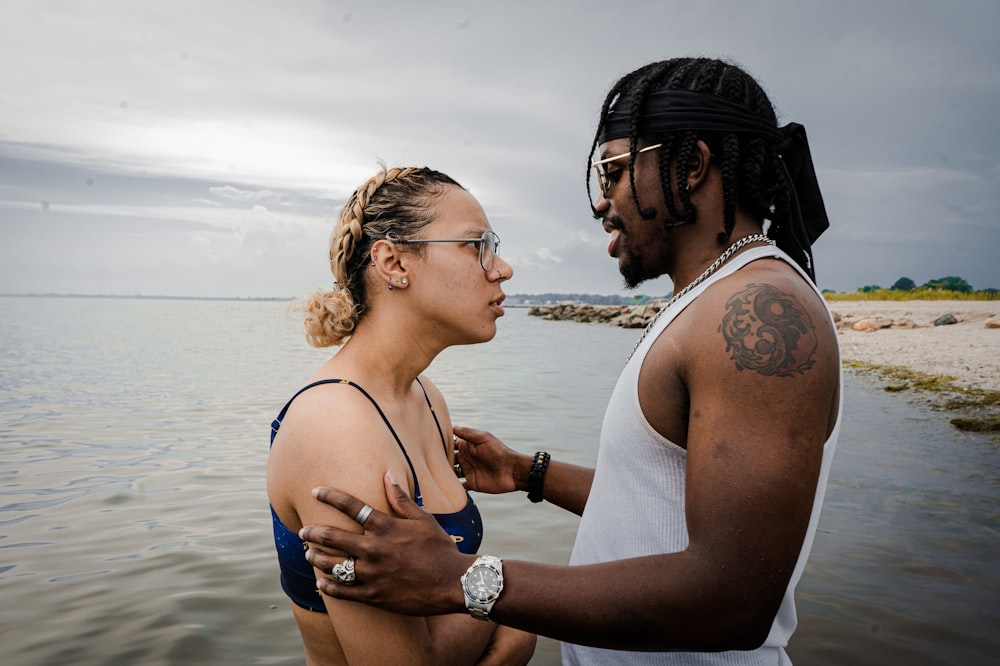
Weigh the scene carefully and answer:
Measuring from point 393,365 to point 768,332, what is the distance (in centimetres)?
167

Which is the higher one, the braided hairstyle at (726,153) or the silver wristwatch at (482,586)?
the braided hairstyle at (726,153)

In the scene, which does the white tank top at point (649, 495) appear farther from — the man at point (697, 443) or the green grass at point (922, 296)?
the green grass at point (922, 296)

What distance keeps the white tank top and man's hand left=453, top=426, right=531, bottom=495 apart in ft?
4.20

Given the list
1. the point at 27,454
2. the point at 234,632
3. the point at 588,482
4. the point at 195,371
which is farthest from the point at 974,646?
the point at 195,371

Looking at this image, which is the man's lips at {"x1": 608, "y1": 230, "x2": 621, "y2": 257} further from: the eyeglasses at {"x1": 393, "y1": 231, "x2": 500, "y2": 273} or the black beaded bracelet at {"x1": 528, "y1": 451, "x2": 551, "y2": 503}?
the black beaded bracelet at {"x1": 528, "y1": 451, "x2": 551, "y2": 503}

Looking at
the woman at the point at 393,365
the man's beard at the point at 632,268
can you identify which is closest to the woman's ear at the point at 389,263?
the woman at the point at 393,365

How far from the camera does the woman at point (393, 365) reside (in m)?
2.41

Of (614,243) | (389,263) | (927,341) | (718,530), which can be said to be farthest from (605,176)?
(927,341)

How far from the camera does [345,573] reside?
2.01 m

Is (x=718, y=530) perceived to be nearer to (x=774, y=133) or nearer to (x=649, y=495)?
(x=649, y=495)

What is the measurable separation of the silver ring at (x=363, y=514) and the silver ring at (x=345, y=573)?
0.11m

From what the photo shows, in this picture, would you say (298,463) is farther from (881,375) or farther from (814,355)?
(881,375)

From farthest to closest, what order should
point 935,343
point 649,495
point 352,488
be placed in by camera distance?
1. point 935,343
2. point 352,488
3. point 649,495

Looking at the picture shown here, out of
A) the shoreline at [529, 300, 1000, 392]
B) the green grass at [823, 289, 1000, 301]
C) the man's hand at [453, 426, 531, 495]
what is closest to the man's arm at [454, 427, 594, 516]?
the man's hand at [453, 426, 531, 495]
